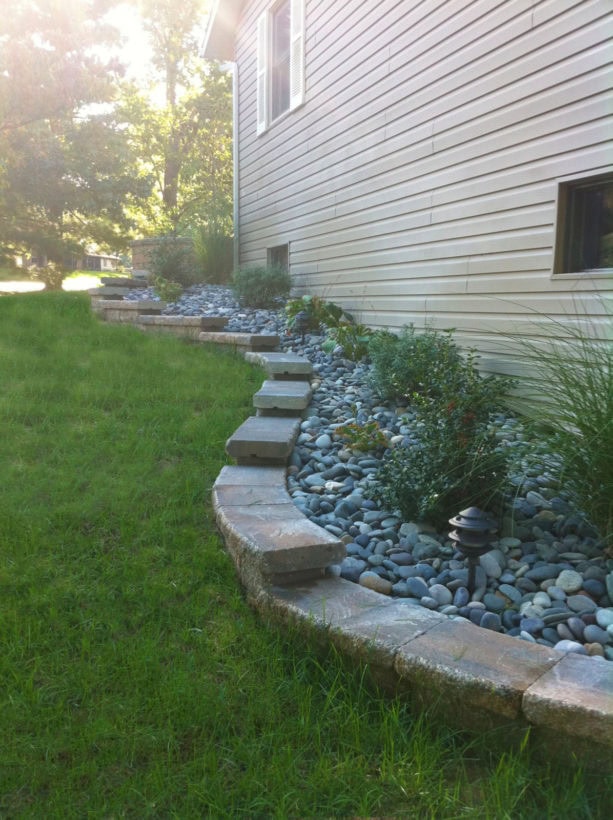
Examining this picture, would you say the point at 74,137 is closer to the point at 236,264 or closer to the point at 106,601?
the point at 236,264

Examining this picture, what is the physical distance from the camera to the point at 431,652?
5.52 ft

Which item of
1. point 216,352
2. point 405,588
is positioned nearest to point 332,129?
point 216,352

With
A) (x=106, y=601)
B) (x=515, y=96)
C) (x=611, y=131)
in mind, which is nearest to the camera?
(x=106, y=601)

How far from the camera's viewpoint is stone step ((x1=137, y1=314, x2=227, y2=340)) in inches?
237

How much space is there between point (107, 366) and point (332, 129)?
333 cm

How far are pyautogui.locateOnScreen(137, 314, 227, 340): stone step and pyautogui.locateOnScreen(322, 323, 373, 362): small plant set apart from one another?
119 cm

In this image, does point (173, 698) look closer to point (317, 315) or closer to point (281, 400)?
point (281, 400)

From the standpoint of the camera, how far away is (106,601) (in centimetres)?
215

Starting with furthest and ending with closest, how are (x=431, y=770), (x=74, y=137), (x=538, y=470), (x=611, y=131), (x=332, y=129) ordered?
(x=74, y=137), (x=332, y=129), (x=611, y=131), (x=538, y=470), (x=431, y=770)

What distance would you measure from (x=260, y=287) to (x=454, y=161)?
119 inches

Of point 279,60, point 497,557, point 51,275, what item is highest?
point 279,60

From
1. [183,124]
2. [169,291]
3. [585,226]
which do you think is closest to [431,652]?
[585,226]

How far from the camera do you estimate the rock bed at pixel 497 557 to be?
201 centimetres

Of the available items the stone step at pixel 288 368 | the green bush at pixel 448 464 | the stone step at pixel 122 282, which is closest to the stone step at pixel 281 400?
the stone step at pixel 288 368
